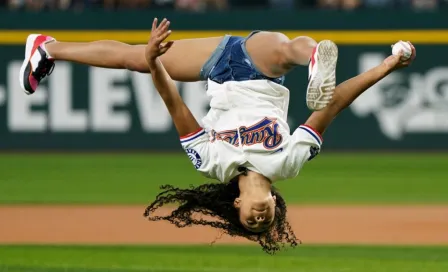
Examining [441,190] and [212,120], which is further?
[441,190]

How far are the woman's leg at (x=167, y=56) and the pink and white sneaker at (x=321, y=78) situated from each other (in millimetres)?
1179

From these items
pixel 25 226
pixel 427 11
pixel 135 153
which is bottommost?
pixel 135 153

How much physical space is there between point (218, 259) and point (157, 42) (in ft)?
10.3

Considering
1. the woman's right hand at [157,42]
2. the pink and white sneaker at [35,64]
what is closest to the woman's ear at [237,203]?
the woman's right hand at [157,42]

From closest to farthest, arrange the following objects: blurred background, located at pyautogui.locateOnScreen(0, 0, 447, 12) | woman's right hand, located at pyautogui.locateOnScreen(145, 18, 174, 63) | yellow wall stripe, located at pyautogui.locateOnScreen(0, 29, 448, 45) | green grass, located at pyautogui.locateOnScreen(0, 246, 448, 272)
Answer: woman's right hand, located at pyautogui.locateOnScreen(145, 18, 174, 63) → green grass, located at pyautogui.locateOnScreen(0, 246, 448, 272) → yellow wall stripe, located at pyautogui.locateOnScreen(0, 29, 448, 45) → blurred background, located at pyautogui.locateOnScreen(0, 0, 447, 12)

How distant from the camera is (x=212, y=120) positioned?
790 centimetres

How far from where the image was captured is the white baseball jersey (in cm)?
759

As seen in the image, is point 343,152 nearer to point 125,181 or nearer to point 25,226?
point 125,181

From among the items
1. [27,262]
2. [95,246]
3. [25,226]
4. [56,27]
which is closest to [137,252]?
[95,246]

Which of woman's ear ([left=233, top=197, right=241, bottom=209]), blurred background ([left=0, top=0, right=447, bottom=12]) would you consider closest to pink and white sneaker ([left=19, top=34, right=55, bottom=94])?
woman's ear ([left=233, top=197, right=241, bottom=209])

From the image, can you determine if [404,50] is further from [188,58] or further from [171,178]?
[171,178]

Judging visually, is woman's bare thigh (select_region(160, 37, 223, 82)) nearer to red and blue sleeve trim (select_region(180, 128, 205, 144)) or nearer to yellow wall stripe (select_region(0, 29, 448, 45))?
red and blue sleeve trim (select_region(180, 128, 205, 144))

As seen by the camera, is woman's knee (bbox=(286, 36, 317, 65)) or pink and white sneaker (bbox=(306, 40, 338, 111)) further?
woman's knee (bbox=(286, 36, 317, 65))

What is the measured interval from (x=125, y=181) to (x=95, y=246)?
15.1ft
